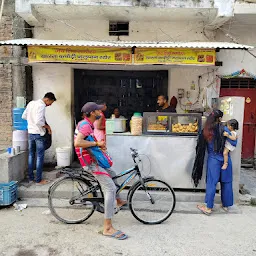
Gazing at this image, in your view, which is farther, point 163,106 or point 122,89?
point 122,89

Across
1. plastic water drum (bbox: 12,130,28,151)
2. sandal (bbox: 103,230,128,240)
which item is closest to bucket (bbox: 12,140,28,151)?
plastic water drum (bbox: 12,130,28,151)

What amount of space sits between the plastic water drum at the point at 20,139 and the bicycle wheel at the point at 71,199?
213cm

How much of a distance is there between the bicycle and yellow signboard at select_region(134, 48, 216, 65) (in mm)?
2328

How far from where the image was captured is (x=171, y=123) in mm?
5406

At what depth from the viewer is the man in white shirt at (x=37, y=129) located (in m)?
5.40

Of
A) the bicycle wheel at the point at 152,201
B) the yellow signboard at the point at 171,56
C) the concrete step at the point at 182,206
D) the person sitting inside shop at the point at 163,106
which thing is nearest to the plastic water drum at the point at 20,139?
the concrete step at the point at 182,206

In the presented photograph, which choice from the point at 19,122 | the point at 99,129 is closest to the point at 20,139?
the point at 19,122

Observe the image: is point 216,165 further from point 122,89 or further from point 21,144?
point 21,144

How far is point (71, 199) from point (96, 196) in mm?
395

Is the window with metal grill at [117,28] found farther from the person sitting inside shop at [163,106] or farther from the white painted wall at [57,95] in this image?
the person sitting inside shop at [163,106]

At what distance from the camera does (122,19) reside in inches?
267

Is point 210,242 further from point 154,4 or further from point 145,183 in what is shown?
point 154,4

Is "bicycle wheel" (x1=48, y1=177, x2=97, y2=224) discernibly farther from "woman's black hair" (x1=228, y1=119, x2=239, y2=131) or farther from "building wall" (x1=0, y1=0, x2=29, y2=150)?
"building wall" (x1=0, y1=0, x2=29, y2=150)

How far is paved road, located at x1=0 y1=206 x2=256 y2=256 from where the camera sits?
3.47m
